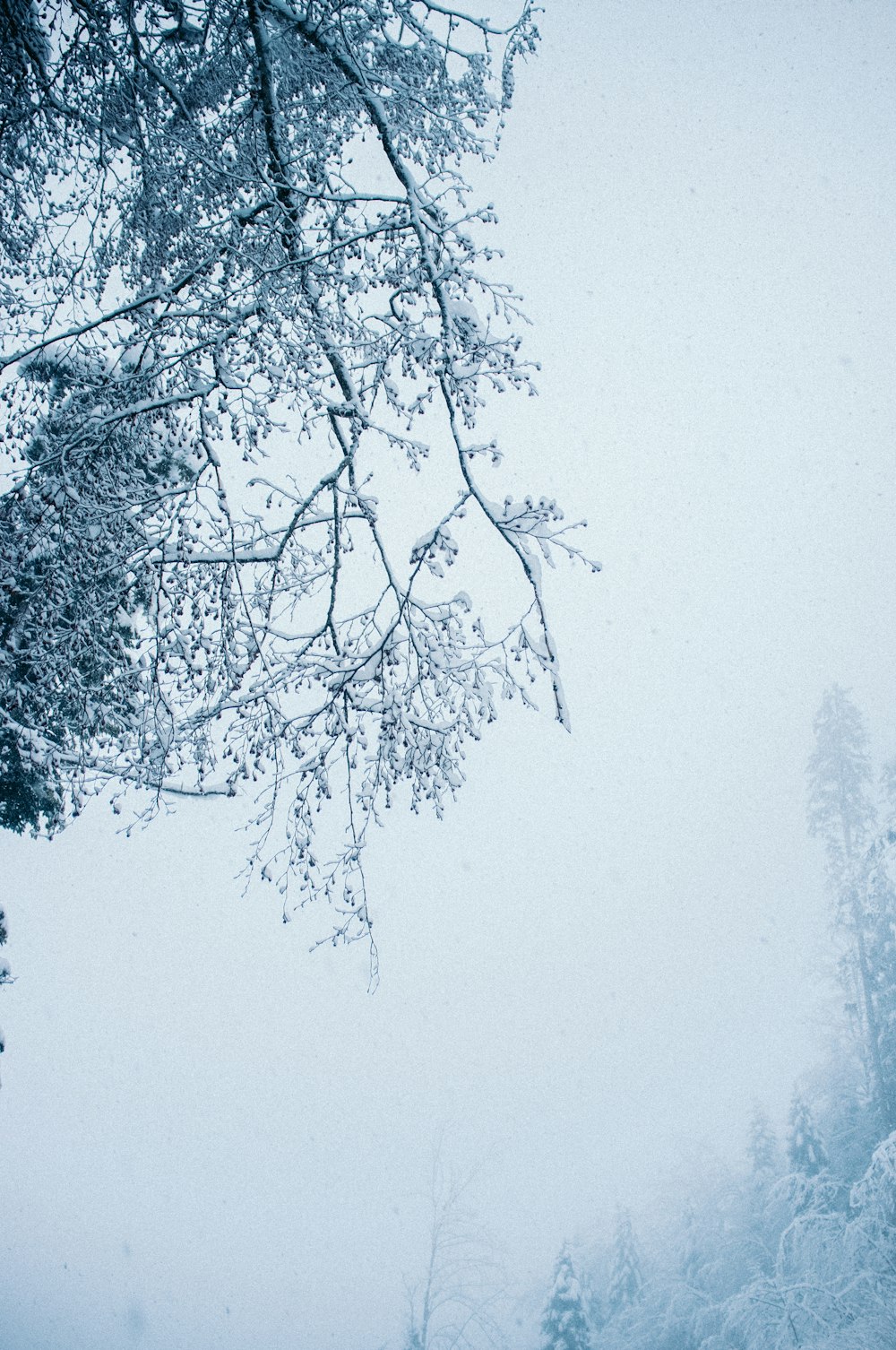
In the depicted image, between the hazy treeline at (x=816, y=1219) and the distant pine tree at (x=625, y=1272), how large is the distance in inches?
2.2

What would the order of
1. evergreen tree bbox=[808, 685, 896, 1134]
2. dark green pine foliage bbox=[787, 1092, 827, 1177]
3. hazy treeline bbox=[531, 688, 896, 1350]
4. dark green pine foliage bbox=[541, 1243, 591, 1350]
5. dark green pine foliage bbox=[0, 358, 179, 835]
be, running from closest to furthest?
dark green pine foliage bbox=[0, 358, 179, 835] → hazy treeline bbox=[531, 688, 896, 1350] → dark green pine foliage bbox=[787, 1092, 827, 1177] → dark green pine foliage bbox=[541, 1243, 591, 1350] → evergreen tree bbox=[808, 685, 896, 1134]

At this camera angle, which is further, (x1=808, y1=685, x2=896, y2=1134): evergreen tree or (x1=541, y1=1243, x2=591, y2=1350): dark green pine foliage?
(x1=808, y1=685, x2=896, y2=1134): evergreen tree

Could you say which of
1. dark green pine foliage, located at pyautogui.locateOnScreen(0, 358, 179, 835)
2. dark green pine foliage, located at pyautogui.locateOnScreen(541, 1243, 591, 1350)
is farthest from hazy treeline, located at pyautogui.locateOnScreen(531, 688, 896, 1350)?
dark green pine foliage, located at pyautogui.locateOnScreen(0, 358, 179, 835)

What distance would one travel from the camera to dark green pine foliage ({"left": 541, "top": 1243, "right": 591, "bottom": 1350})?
2269 cm

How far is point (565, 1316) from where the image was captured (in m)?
23.0

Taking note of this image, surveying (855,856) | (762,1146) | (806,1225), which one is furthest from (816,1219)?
(855,856)

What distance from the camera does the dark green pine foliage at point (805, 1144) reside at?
73.8ft

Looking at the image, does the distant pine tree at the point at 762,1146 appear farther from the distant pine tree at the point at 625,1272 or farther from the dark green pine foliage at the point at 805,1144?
the distant pine tree at the point at 625,1272

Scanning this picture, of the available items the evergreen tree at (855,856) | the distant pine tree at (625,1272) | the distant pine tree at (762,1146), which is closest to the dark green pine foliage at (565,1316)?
the distant pine tree at (625,1272)

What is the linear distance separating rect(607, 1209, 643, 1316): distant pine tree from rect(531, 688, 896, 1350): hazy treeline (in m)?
0.06

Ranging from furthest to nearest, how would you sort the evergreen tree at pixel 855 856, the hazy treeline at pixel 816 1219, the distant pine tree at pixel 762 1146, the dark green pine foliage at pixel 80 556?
1. the distant pine tree at pixel 762 1146
2. the evergreen tree at pixel 855 856
3. the hazy treeline at pixel 816 1219
4. the dark green pine foliage at pixel 80 556

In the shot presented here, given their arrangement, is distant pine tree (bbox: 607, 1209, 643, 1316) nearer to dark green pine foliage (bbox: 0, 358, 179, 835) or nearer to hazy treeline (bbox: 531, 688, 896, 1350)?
hazy treeline (bbox: 531, 688, 896, 1350)

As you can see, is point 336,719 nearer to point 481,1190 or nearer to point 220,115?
point 220,115

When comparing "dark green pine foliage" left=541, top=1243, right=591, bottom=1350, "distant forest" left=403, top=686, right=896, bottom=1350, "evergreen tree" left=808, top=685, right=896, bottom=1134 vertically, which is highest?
"evergreen tree" left=808, top=685, right=896, bottom=1134
